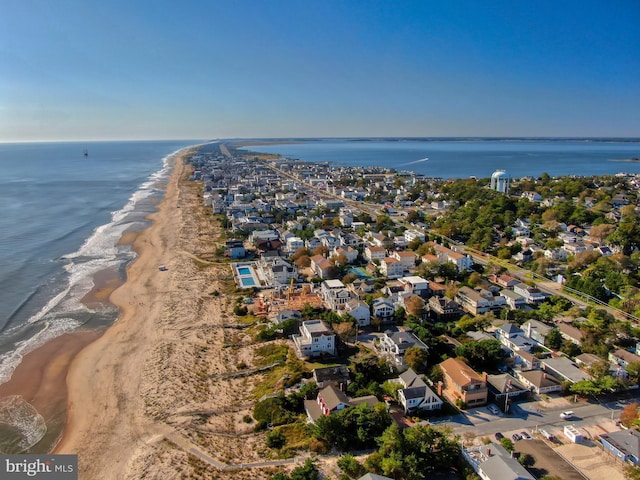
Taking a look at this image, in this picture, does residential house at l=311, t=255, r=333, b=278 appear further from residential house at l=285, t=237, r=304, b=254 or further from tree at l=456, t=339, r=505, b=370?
tree at l=456, t=339, r=505, b=370

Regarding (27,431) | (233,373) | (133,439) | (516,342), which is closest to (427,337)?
(516,342)

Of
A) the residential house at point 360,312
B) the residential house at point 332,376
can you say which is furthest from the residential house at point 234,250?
the residential house at point 332,376

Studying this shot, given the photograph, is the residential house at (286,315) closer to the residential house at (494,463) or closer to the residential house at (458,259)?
the residential house at (494,463)

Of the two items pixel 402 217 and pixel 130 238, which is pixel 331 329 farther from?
pixel 402 217

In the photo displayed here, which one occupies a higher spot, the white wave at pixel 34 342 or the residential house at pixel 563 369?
the residential house at pixel 563 369

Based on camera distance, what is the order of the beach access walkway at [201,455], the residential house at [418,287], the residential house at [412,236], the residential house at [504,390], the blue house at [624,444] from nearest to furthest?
the blue house at [624,444], the beach access walkway at [201,455], the residential house at [504,390], the residential house at [418,287], the residential house at [412,236]

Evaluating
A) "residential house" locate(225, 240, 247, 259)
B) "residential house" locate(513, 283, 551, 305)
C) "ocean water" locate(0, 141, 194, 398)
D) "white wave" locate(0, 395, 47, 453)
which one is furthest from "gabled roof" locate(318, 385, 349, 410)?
"residential house" locate(225, 240, 247, 259)

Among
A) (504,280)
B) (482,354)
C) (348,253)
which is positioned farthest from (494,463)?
(348,253)
